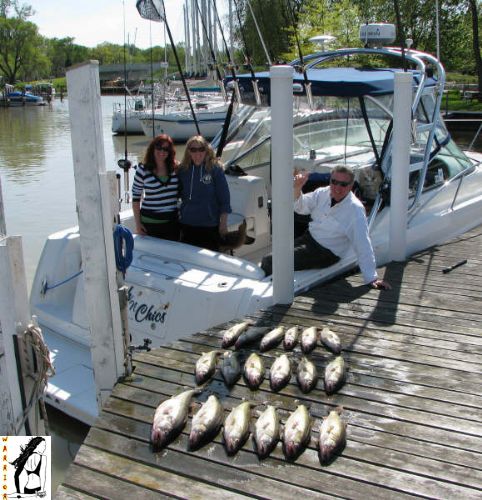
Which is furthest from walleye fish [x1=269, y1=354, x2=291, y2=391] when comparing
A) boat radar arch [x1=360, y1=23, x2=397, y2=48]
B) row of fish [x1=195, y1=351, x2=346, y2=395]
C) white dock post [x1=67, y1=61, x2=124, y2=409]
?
boat radar arch [x1=360, y1=23, x2=397, y2=48]

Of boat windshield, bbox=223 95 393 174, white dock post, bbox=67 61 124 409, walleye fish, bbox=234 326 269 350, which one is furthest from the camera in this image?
boat windshield, bbox=223 95 393 174

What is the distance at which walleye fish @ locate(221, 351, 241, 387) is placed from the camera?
3.91 m

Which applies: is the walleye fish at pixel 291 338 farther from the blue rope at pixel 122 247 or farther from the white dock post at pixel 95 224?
the blue rope at pixel 122 247

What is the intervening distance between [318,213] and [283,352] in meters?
1.64

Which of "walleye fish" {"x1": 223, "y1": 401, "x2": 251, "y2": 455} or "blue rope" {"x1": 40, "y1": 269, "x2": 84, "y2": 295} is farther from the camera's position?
"blue rope" {"x1": 40, "y1": 269, "x2": 84, "y2": 295}

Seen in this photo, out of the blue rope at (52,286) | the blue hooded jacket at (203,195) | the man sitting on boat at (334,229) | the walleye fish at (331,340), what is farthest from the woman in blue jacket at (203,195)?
the walleye fish at (331,340)

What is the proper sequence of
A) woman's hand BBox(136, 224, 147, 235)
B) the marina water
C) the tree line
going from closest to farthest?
the marina water < woman's hand BBox(136, 224, 147, 235) < the tree line

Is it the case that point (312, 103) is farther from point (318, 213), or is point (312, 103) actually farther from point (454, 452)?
point (454, 452)

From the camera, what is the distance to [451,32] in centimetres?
3384

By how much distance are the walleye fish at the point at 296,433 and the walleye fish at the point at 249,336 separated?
A: 0.98m

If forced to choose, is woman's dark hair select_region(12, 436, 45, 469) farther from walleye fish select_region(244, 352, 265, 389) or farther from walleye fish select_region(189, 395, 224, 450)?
walleye fish select_region(244, 352, 265, 389)

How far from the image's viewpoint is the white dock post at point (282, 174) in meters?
4.58

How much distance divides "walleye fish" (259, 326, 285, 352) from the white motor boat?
0.61m

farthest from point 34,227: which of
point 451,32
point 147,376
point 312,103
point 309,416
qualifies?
point 451,32
